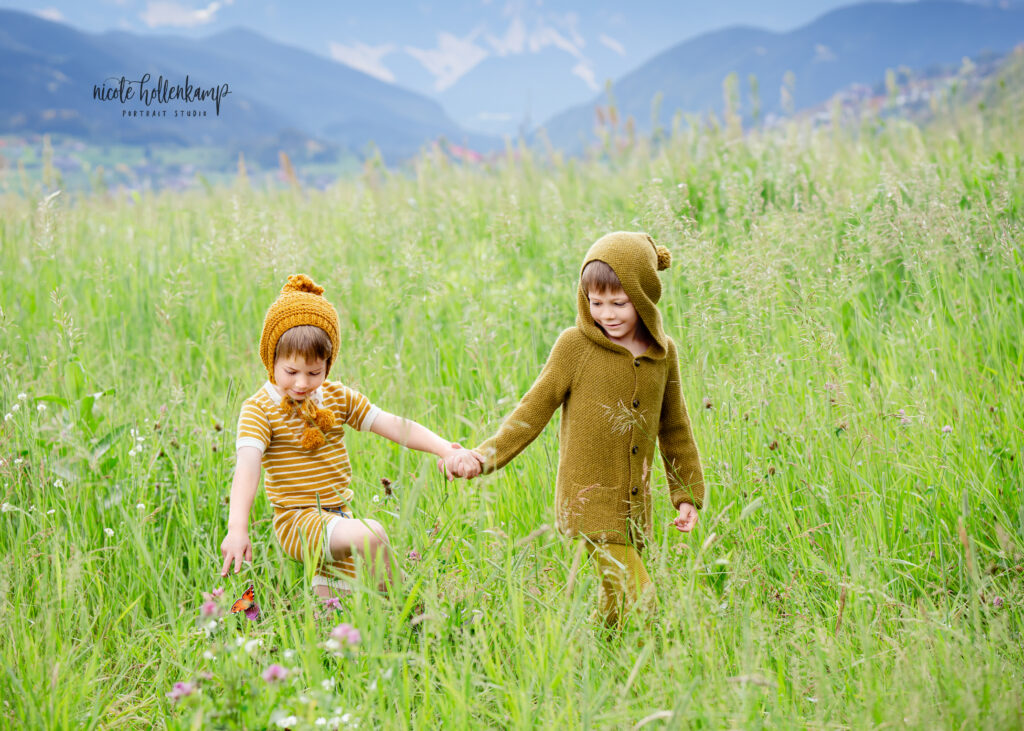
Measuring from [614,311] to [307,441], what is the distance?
100 centimetres

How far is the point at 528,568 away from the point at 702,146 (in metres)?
4.70

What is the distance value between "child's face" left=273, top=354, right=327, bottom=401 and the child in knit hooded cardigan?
541 millimetres

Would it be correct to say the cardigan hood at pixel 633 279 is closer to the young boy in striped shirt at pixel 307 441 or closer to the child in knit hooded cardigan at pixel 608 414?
the child in knit hooded cardigan at pixel 608 414

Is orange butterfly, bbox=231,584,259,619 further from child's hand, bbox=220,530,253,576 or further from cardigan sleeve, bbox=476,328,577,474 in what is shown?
cardigan sleeve, bbox=476,328,577,474

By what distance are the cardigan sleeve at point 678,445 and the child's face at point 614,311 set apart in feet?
0.62

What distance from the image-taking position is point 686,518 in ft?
7.20

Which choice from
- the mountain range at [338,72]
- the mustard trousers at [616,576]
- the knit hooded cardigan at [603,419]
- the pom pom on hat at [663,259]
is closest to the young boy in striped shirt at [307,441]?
the knit hooded cardigan at [603,419]

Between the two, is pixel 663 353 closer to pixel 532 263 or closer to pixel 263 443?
pixel 263 443

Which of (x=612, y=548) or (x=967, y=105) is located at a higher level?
(x=967, y=105)

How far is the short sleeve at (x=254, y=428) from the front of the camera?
7.00 ft

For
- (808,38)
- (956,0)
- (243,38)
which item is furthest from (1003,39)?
(243,38)

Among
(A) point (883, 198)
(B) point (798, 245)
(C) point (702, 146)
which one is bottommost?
(B) point (798, 245)

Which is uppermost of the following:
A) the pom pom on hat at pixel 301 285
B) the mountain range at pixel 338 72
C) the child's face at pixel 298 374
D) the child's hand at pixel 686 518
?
the mountain range at pixel 338 72

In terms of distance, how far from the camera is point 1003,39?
426 ft
